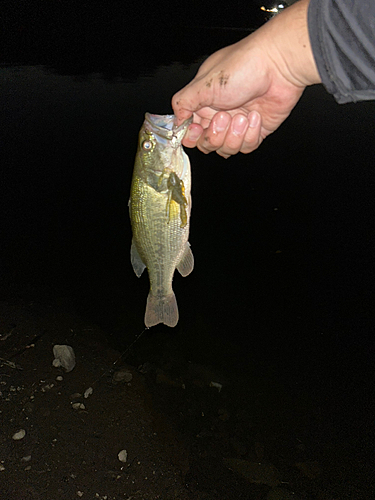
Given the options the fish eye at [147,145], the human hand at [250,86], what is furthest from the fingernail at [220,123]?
the fish eye at [147,145]

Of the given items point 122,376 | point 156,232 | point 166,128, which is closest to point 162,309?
point 156,232

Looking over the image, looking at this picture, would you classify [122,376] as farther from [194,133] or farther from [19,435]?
[194,133]

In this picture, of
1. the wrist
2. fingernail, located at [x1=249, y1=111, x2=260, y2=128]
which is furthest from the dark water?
the wrist

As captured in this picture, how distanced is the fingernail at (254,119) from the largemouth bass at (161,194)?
1.40 ft

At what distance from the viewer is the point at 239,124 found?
2.32m

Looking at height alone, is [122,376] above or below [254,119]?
below

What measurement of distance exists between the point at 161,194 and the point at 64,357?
2.37 metres

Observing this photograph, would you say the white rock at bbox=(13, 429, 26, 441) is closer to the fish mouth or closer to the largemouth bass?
the largemouth bass

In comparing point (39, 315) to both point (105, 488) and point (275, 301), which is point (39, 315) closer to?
point (105, 488)

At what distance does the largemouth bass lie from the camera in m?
2.20

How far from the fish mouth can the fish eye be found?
71 mm

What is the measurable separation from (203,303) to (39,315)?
2167 millimetres

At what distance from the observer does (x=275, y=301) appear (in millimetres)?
4984

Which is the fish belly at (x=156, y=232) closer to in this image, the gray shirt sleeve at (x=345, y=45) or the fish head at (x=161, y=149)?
the fish head at (x=161, y=149)
